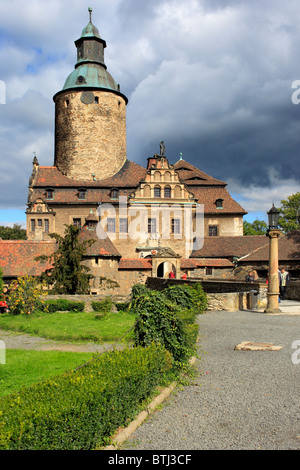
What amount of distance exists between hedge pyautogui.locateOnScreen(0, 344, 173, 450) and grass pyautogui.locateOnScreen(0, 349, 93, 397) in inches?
84.6

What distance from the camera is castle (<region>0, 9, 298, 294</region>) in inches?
1435

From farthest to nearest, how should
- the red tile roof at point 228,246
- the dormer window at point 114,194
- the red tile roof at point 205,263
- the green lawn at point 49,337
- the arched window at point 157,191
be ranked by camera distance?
the dormer window at point 114,194, the arched window at point 157,191, the red tile roof at point 228,246, the red tile roof at point 205,263, the green lawn at point 49,337

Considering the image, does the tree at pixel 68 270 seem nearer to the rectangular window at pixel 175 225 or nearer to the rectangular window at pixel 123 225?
the rectangular window at pixel 123 225

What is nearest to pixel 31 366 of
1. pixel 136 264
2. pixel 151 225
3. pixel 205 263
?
pixel 136 264

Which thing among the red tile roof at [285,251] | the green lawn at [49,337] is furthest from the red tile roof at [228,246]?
the green lawn at [49,337]

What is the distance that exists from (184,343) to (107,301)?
16374mm

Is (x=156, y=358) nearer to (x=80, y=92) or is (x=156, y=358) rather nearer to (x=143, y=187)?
(x=143, y=187)

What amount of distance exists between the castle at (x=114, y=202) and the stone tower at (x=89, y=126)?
0.11 m

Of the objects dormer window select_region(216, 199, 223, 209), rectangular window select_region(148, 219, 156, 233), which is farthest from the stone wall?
dormer window select_region(216, 199, 223, 209)

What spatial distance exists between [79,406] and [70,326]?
13.4 meters

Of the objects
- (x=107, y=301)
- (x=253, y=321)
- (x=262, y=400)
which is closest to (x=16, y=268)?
(x=107, y=301)

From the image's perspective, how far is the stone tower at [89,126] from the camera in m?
47.2

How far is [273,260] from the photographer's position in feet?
58.7

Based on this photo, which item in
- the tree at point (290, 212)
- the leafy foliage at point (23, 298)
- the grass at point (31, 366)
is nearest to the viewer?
the grass at point (31, 366)
